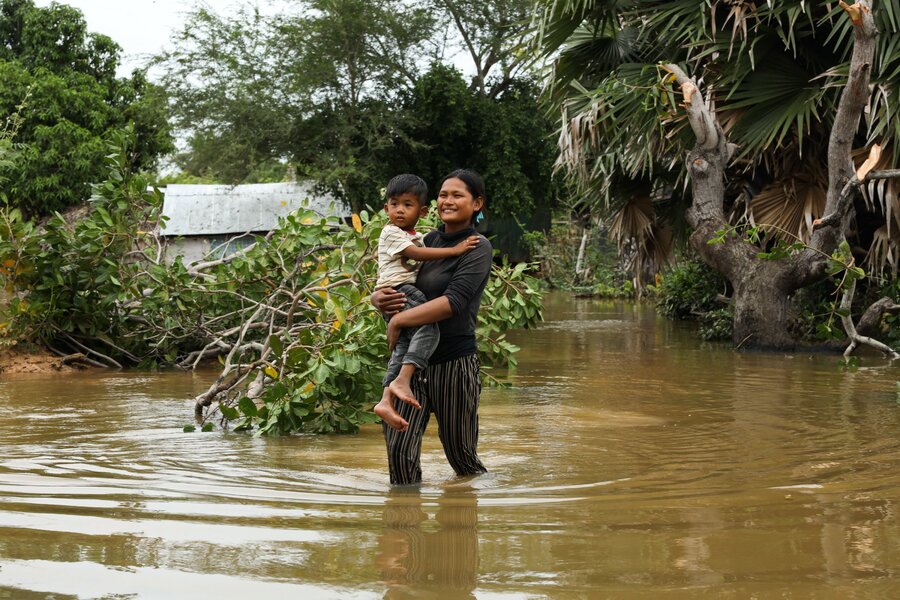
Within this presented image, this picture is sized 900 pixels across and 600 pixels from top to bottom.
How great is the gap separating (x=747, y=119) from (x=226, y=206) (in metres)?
19.6

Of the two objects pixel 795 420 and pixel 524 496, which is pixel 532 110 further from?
pixel 524 496

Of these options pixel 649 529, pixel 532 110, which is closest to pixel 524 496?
pixel 649 529

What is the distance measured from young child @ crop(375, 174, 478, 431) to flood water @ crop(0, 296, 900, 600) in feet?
1.87

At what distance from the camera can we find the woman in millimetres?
4945

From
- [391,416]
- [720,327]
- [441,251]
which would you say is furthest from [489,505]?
[720,327]

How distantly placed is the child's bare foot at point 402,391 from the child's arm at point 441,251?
0.57 metres

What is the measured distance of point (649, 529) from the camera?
4.07 m

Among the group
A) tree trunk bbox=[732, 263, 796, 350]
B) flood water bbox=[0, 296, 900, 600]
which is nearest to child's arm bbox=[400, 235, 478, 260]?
flood water bbox=[0, 296, 900, 600]

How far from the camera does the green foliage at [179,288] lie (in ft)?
28.8

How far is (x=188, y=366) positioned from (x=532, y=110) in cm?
1916

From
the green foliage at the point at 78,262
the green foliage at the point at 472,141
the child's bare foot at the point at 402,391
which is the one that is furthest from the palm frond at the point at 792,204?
the green foliage at the point at 472,141

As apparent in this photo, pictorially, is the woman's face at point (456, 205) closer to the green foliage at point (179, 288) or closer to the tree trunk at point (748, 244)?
the green foliage at point (179, 288)

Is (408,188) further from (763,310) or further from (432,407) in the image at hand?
(763,310)

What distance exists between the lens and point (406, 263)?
509cm
